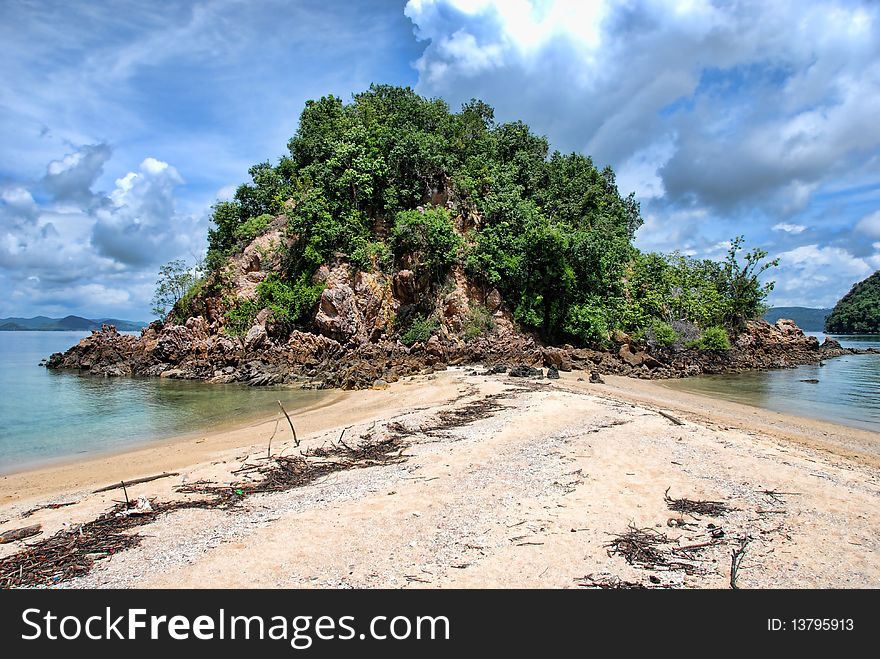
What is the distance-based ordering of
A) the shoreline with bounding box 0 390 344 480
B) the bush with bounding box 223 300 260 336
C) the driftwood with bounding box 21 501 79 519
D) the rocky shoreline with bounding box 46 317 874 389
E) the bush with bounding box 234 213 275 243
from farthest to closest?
the bush with bounding box 234 213 275 243 < the bush with bounding box 223 300 260 336 < the rocky shoreline with bounding box 46 317 874 389 < the shoreline with bounding box 0 390 344 480 < the driftwood with bounding box 21 501 79 519

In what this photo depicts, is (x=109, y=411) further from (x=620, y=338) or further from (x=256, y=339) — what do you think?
(x=620, y=338)

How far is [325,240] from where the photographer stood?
29500 mm

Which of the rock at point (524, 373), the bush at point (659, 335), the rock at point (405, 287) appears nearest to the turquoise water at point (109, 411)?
the rock at point (524, 373)

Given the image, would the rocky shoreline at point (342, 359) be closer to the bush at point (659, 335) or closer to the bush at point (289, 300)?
the bush at point (659, 335)

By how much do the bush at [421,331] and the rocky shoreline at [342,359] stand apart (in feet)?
2.92

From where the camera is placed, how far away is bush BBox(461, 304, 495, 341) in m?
28.0

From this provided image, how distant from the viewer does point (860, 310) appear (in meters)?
91.8

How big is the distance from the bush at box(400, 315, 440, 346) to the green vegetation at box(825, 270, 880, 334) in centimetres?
9652

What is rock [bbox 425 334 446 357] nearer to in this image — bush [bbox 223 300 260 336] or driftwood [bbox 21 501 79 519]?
bush [bbox 223 300 260 336]

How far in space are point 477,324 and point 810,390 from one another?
1649cm

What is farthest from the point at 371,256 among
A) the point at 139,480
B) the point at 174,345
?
the point at 139,480

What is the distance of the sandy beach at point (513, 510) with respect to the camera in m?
5.06

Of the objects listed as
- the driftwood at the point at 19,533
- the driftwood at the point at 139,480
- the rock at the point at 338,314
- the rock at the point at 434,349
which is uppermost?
the rock at the point at 338,314

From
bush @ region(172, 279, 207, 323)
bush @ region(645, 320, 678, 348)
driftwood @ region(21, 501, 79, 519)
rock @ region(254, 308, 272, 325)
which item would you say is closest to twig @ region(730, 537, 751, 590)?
driftwood @ region(21, 501, 79, 519)
